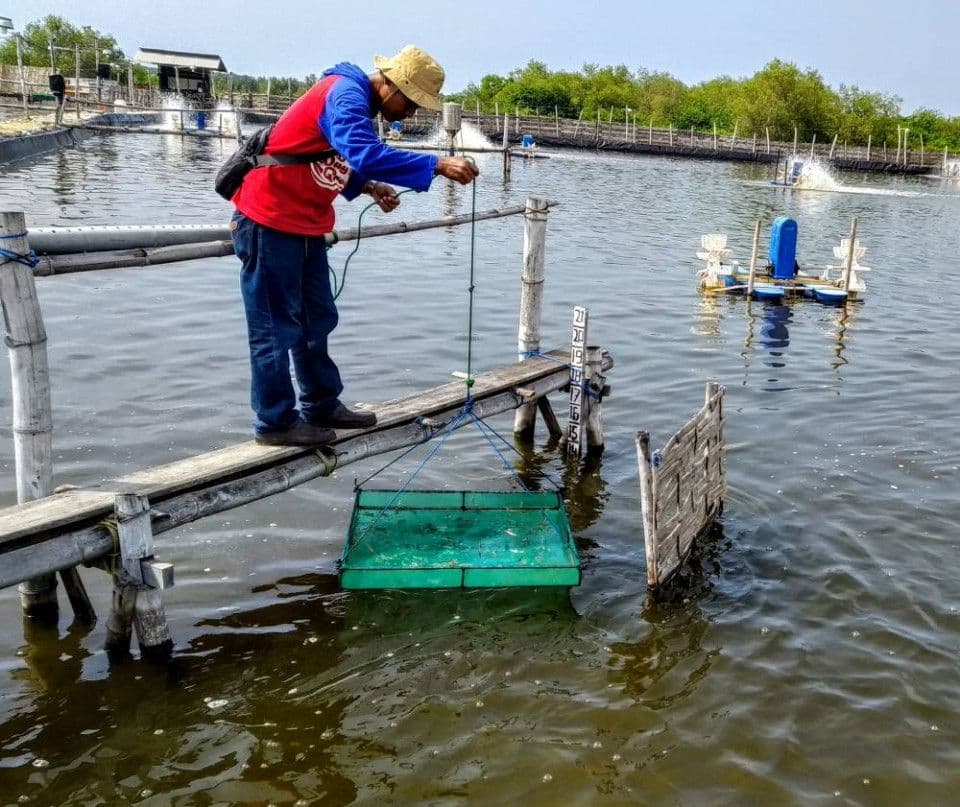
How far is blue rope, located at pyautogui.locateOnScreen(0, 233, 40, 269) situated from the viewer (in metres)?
4.62

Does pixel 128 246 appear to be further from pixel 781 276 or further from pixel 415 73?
pixel 781 276

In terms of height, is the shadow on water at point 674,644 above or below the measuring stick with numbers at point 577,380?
below

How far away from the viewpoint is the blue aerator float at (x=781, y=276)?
18375mm

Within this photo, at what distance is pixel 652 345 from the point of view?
1421 centimetres

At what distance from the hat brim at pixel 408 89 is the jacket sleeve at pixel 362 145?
7.6 inches

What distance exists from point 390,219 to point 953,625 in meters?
22.3

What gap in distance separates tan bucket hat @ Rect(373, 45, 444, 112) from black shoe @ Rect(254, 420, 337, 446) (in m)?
2.01

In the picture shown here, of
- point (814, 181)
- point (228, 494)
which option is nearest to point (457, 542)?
point (228, 494)

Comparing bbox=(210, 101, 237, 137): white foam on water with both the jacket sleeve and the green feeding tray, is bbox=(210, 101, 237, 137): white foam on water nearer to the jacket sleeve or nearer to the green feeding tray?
the green feeding tray

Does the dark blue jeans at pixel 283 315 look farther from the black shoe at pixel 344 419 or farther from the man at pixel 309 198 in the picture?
the black shoe at pixel 344 419

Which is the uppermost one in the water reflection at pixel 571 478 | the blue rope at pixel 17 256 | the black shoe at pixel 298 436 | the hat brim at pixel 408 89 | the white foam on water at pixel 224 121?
the white foam on water at pixel 224 121

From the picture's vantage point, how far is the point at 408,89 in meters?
4.75

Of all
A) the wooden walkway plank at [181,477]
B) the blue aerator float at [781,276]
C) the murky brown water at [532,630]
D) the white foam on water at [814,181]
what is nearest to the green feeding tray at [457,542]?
the murky brown water at [532,630]

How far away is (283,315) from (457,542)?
2.14 meters
